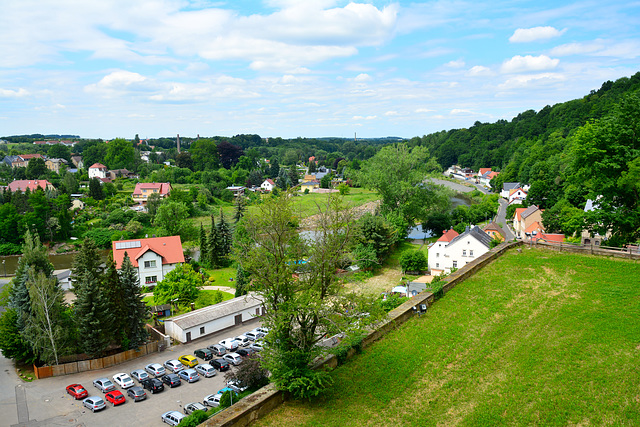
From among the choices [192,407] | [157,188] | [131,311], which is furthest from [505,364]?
[157,188]

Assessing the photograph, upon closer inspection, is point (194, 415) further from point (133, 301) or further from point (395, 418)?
point (133, 301)

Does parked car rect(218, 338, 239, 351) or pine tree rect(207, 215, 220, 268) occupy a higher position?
pine tree rect(207, 215, 220, 268)

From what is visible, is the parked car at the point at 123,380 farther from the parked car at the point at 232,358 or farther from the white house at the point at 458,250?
the white house at the point at 458,250

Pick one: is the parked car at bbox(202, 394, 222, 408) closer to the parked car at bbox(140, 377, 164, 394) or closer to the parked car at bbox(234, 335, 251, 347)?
the parked car at bbox(140, 377, 164, 394)

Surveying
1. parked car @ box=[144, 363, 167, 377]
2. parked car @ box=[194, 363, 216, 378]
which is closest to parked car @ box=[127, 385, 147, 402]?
parked car @ box=[144, 363, 167, 377]

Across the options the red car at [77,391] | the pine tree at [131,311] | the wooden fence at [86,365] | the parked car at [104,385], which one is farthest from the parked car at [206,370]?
the red car at [77,391]

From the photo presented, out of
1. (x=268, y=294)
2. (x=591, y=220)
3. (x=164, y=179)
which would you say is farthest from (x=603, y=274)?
(x=164, y=179)

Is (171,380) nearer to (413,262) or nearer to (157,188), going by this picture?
(413,262)
